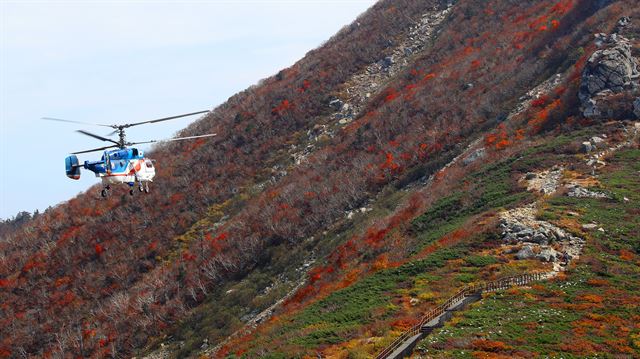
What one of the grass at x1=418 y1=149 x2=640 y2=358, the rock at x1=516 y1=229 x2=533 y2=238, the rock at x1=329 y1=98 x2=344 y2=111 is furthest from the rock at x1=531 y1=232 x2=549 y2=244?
the rock at x1=329 y1=98 x2=344 y2=111

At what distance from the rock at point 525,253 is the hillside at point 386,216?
0.95 ft

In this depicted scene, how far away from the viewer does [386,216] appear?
5231cm

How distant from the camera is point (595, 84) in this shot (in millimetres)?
52469

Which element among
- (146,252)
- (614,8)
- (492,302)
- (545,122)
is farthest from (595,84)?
(146,252)

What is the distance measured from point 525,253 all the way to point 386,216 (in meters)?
→ 16.9

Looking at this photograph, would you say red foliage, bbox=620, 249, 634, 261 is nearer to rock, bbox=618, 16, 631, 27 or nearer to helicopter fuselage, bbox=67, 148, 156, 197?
helicopter fuselage, bbox=67, 148, 156, 197

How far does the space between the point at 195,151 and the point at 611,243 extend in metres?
59.8

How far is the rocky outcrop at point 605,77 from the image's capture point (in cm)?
5178

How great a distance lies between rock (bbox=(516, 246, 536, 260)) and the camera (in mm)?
36344

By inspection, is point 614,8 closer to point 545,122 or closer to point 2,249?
point 545,122

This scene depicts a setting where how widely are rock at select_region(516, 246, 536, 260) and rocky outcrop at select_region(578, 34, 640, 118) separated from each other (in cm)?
1946

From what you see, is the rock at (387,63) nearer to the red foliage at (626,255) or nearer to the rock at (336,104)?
the rock at (336,104)

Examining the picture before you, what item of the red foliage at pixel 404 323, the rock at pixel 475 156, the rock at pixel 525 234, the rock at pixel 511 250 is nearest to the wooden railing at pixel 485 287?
the red foliage at pixel 404 323

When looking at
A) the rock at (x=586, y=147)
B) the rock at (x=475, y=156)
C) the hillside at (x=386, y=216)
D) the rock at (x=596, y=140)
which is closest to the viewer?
the hillside at (x=386, y=216)
